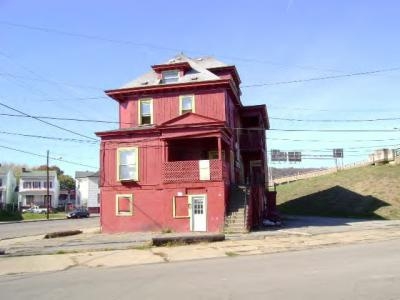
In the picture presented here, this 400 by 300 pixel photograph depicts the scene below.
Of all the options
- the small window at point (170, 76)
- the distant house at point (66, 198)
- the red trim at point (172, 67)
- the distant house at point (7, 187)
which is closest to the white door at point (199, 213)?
the small window at point (170, 76)

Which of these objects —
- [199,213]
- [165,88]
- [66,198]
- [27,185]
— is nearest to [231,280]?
[199,213]

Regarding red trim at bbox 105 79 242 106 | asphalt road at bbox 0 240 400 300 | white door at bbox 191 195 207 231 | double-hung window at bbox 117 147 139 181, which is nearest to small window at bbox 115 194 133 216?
double-hung window at bbox 117 147 139 181

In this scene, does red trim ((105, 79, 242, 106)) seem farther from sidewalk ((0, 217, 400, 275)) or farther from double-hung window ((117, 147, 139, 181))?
sidewalk ((0, 217, 400, 275))

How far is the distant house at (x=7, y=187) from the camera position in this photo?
10012 centimetres

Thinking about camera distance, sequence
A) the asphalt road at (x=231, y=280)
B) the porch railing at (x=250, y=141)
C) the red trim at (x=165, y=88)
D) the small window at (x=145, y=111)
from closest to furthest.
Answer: the asphalt road at (x=231, y=280), the red trim at (x=165, y=88), the small window at (x=145, y=111), the porch railing at (x=250, y=141)

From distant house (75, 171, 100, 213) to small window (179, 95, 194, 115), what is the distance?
62807 millimetres

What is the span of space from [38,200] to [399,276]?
97.9m

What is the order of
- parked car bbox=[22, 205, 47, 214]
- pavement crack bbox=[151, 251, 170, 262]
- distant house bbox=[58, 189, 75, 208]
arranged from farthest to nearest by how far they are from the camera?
distant house bbox=[58, 189, 75, 208] < parked car bbox=[22, 205, 47, 214] < pavement crack bbox=[151, 251, 170, 262]

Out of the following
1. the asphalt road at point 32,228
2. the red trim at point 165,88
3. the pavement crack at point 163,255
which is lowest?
the asphalt road at point 32,228

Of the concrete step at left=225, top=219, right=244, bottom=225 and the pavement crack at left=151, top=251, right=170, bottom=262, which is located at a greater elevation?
the concrete step at left=225, top=219, right=244, bottom=225

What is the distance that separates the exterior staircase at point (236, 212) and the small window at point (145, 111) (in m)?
7.41

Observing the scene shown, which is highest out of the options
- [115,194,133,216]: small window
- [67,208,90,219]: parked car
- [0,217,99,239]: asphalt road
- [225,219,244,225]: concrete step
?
[115,194,133,216]: small window

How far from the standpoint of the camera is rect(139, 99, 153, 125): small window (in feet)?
111

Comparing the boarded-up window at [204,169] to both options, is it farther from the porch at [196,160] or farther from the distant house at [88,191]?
the distant house at [88,191]
